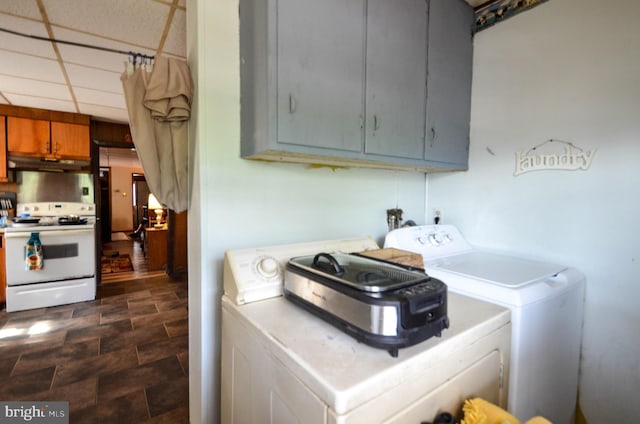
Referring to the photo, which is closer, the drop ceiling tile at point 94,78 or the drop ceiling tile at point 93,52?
the drop ceiling tile at point 93,52

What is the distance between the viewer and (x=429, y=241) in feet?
5.54

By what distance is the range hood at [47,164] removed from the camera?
3.32 meters

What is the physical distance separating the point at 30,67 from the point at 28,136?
4.84 feet

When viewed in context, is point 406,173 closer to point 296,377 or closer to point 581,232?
point 581,232

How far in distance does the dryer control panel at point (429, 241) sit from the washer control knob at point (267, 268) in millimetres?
706

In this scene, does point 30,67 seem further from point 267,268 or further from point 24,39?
point 267,268

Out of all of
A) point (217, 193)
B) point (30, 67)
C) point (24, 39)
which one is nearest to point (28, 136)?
point (30, 67)

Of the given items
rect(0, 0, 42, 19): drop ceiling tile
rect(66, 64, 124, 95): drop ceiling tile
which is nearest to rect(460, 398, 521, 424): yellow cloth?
rect(0, 0, 42, 19): drop ceiling tile

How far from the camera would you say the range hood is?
3.32 meters

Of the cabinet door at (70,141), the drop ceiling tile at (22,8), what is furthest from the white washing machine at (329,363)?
the cabinet door at (70,141)

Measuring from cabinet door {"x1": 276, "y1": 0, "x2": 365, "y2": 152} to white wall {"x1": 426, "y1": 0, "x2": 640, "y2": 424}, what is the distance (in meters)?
0.99

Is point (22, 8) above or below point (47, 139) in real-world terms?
above

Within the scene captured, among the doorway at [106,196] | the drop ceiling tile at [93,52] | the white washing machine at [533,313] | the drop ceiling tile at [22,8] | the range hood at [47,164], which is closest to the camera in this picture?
the white washing machine at [533,313]

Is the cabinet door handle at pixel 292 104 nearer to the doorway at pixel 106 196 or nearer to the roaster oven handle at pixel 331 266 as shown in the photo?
the roaster oven handle at pixel 331 266
